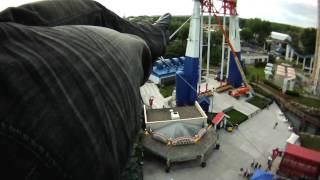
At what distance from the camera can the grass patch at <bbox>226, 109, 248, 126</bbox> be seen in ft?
44.0

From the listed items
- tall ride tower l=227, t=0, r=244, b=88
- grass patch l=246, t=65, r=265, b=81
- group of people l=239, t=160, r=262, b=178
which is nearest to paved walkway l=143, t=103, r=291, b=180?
group of people l=239, t=160, r=262, b=178

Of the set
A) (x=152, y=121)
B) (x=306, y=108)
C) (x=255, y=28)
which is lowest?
(x=306, y=108)

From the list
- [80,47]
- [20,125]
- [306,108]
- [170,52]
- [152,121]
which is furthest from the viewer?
[170,52]

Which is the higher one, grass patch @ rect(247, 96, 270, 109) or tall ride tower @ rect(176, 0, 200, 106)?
tall ride tower @ rect(176, 0, 200, 106)

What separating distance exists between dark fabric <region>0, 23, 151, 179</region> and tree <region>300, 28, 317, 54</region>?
1209 inches

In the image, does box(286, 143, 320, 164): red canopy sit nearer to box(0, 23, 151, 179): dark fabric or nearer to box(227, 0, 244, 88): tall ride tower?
box(227, 0, 244, 88): tall ride tower

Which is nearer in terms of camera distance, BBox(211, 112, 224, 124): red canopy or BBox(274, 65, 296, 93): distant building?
BBox(211, 112, 224, 124): red canopy

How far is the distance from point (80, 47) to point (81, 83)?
8.2 inches

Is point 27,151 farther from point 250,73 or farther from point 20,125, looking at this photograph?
point 250,73

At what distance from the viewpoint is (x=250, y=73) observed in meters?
23.4

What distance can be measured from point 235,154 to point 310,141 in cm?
457

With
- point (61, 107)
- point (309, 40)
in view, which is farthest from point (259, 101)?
point (61, 107)

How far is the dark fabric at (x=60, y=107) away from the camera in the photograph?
73cm

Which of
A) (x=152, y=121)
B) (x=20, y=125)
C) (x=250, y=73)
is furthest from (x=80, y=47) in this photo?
(x=250, y=73)
